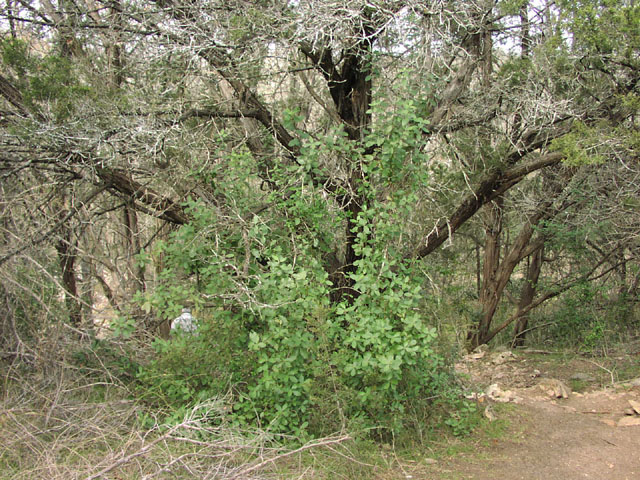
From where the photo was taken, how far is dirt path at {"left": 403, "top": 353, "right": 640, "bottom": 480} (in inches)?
171

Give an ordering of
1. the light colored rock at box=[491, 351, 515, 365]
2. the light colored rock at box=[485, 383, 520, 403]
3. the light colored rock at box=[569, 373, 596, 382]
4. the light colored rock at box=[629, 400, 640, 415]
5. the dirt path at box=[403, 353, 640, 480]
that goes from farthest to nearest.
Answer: the light colored rock at box=[491, 351, 515, 365] → the light colored rock at box=[569, 373, 596, 382] → the light colored rock at box=[485, 383, 520, 403] → the light colored rock at box=[629, 400, 640, 415] → the dirt path at box=[403, 353, 640, 480]

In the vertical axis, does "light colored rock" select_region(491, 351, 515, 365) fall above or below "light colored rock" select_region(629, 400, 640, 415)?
below

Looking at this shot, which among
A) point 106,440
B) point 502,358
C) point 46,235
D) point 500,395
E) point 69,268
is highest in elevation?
point 46,235

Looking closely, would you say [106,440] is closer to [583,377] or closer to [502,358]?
[583,377]

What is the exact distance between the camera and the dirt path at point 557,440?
434 cm

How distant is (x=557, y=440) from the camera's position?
498cm

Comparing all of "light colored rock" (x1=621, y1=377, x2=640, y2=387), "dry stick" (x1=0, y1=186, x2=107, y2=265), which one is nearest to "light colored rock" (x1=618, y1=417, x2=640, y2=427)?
"light colored rock" (x1=621, y1=377, x2=640, y2=387)

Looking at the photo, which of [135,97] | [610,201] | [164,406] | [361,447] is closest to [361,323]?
[361,447]

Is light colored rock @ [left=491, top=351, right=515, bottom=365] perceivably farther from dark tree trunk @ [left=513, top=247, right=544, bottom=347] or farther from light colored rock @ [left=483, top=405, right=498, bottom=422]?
light colored rock @ [left=483, top=405, right=498, bottom=422]

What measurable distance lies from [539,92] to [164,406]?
4.64m

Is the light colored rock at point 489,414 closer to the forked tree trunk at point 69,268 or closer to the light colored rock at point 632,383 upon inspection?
the light colored rock at point 632,383

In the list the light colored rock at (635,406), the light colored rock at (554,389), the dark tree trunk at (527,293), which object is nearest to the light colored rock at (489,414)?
the light colored rock at (554,389)

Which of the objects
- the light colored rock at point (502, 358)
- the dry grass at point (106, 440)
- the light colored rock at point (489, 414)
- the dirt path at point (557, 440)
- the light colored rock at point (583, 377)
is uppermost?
the dry grass at point (106, 440)

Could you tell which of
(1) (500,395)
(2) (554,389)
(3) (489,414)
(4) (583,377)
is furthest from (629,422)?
(4) (583,377)
